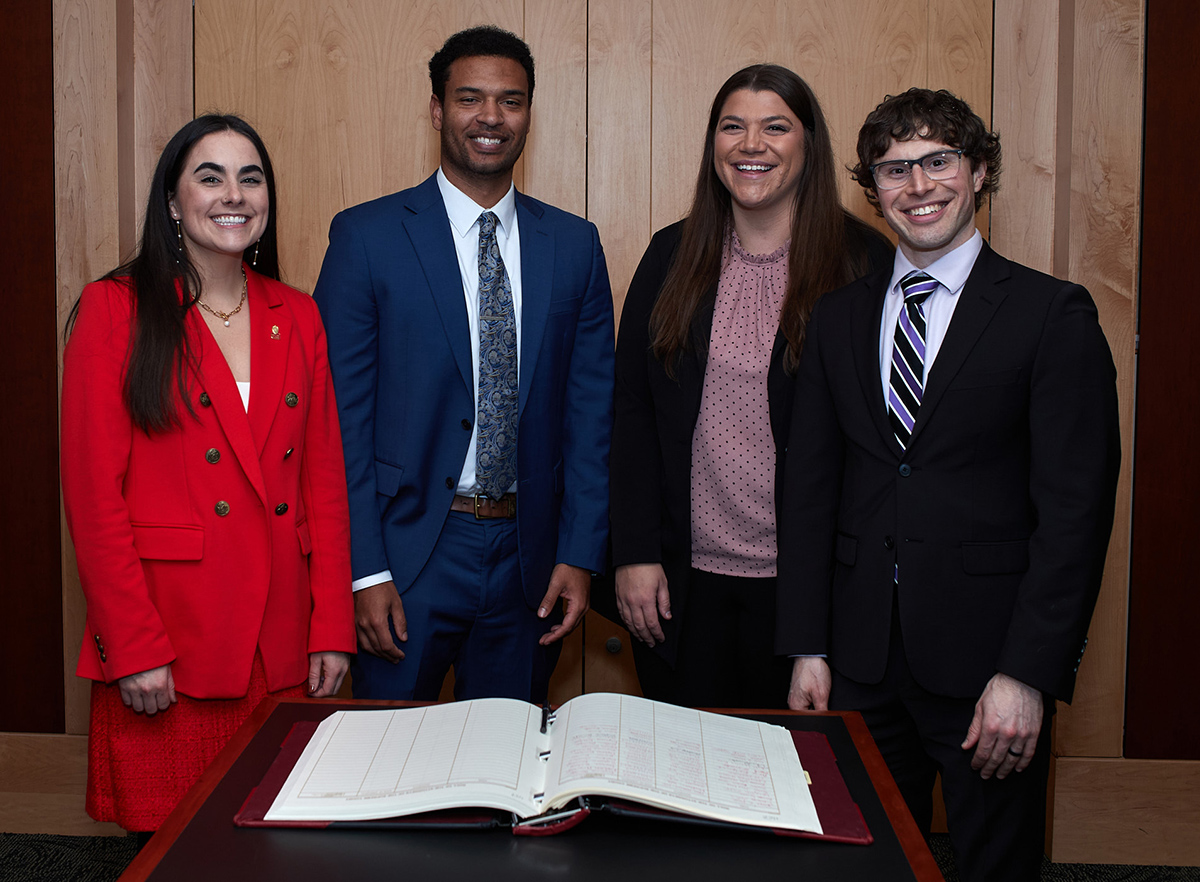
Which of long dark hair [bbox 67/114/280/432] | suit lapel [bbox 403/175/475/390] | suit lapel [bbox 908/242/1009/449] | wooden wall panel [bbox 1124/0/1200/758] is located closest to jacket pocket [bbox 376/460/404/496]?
suit lapel [bbox 403/175/475/390]

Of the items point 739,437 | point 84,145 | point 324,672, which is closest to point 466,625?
point 324,672

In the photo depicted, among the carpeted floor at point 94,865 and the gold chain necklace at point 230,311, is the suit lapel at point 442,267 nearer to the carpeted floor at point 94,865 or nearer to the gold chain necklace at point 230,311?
the gold chain necklace at point 230,311

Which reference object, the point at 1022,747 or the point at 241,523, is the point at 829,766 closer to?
the point at 1022,747

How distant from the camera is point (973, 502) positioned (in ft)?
5.24

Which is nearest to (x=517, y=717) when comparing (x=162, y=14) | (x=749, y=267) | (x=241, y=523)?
(x=241, y=523)

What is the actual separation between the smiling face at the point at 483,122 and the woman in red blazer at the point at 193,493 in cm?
44

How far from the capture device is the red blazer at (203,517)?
161 centimetres

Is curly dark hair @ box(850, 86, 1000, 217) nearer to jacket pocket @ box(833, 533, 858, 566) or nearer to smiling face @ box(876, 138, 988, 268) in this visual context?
smiling face @ box(876, 138, 988, 268)

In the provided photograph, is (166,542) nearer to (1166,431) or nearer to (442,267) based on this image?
(442,267)

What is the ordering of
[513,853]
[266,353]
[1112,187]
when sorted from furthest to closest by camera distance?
[1112,187], [266,353], [513,853]

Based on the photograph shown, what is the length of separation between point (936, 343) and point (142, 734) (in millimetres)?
1529

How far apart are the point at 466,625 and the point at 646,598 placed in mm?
399

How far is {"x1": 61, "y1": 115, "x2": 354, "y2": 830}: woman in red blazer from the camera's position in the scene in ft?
5.32

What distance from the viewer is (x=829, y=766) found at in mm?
1144
